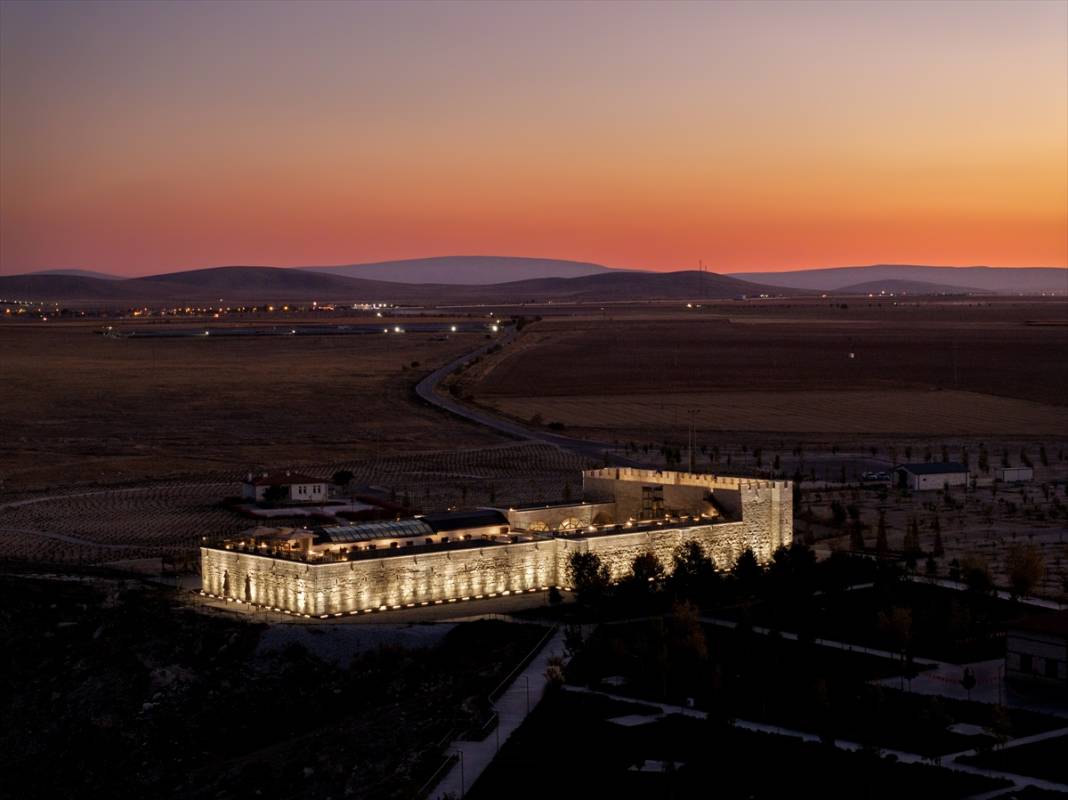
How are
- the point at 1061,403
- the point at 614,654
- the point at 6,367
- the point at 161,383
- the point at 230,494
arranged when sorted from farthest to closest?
1. the point at 6,367
2. the point at 161,383
3. the point at 1061,403
4. the point at 230,494
5. the point at 614,654

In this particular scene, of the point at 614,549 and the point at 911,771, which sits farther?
the point at 614,549

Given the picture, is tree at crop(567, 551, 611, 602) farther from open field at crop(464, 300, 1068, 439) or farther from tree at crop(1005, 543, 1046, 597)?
open field at crop(464, 300, 1068, 439)

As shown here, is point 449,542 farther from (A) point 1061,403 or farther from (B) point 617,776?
(A) point 1061,403

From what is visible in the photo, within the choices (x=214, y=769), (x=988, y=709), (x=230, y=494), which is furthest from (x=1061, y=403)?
(x=214, y=769)

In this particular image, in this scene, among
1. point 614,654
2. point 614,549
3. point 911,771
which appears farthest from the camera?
point 614,549

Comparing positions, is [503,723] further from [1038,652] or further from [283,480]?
[283,480]

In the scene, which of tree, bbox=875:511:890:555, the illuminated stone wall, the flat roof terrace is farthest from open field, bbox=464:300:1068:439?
the flat roof terrace
